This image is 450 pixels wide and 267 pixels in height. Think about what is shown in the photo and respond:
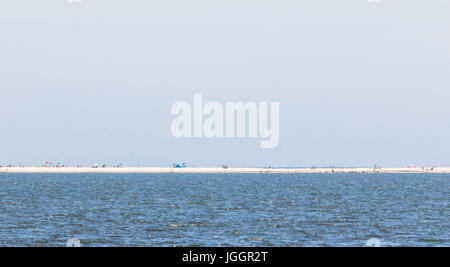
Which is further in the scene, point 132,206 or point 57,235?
point 132,206

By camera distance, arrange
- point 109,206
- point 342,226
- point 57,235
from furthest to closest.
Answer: point 109,206 < point 342,226 < point 57,235

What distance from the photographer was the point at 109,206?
82125 millimetres

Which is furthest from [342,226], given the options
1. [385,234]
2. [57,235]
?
[57,235]

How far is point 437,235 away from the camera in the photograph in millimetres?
51156

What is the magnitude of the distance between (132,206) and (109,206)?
10.9 ft
